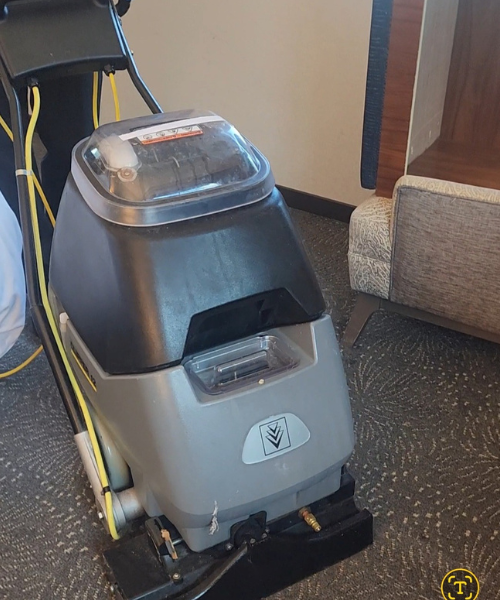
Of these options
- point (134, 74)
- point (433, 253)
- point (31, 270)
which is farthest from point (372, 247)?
point (31, 270)

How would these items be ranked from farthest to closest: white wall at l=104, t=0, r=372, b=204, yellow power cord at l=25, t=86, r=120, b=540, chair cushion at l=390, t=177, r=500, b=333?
1. white wall at l=104, t=0, r=372, b=204
2. chair cushion at l=390, t=177, r=500, b=333
3. yellow power cord at l=25, t=86, r=120, b=540

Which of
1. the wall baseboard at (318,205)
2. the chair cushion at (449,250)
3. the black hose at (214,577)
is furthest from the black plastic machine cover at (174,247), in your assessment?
the wall baseboard at (318,205)

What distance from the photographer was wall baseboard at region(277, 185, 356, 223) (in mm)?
2027

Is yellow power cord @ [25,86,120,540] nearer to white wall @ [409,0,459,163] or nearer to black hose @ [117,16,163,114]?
black hose @ [117,16,163,114]

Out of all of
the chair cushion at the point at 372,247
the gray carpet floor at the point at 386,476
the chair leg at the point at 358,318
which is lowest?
the gray carpet floor at the point at 386,476

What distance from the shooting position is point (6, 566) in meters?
1.06

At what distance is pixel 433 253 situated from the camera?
4.34 ft

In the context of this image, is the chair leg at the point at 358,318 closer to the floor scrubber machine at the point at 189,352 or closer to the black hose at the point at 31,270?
the floor scrubber machine at the point at 189,352

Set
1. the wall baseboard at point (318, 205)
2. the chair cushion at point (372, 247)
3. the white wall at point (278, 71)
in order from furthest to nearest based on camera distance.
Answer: the wall baseboard at point (318, 205) → the white wall at point (278, 71) → the chair cushion at point (372, 247)

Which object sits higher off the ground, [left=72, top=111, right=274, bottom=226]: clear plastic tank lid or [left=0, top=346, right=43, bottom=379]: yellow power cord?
[left=72, top=111, right=274, bottom=226]: clear plastic tank lid

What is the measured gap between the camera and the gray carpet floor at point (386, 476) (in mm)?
1035

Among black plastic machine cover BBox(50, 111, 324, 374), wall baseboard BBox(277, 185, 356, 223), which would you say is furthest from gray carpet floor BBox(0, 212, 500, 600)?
wall baseboard BBox(277, 185, 356, 223)

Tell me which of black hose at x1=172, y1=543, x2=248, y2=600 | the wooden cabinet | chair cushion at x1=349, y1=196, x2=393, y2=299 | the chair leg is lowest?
the chair leg

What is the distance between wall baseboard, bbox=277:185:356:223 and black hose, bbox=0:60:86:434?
1154 mm
